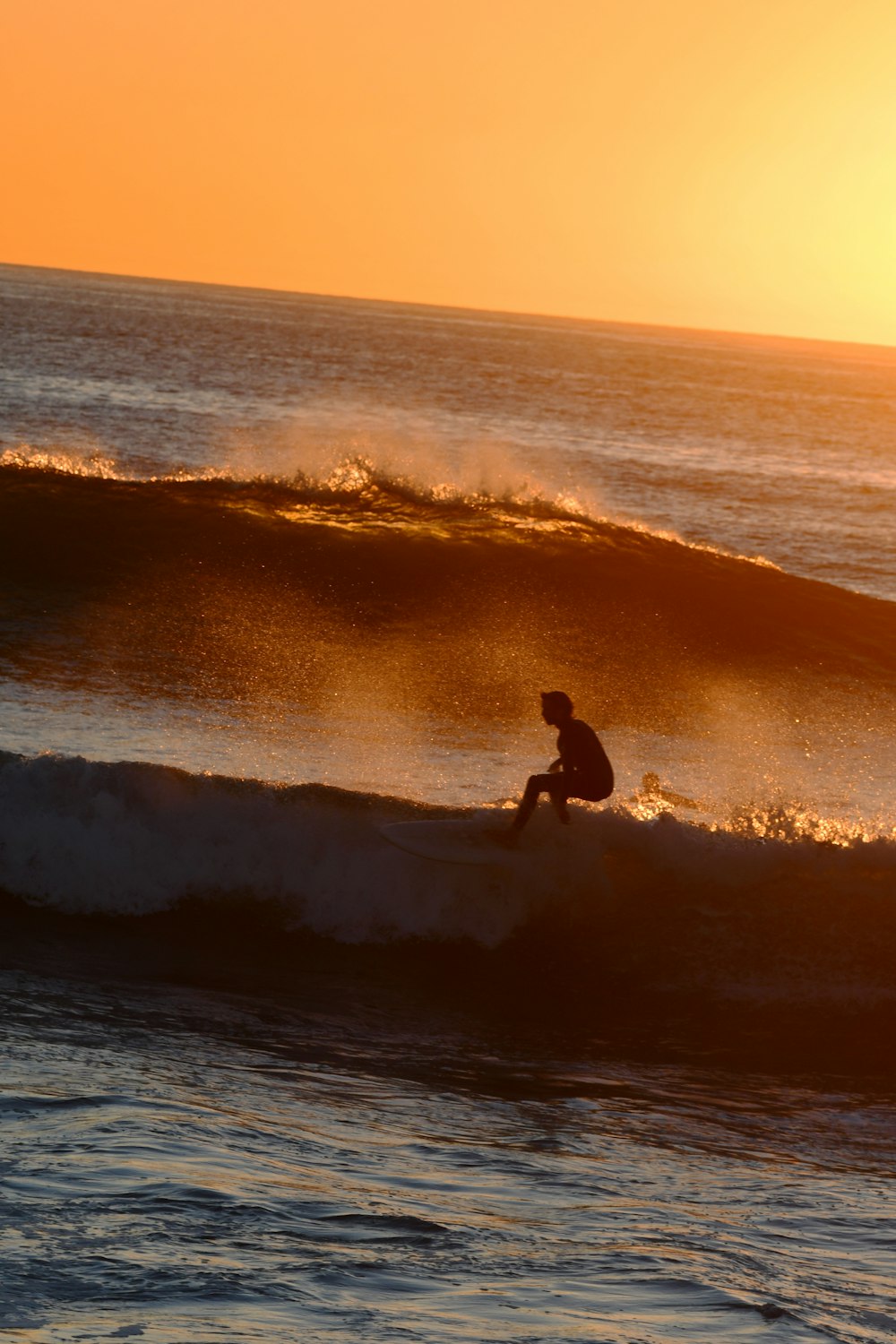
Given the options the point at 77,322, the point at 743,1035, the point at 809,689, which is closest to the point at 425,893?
the point at 743,1035

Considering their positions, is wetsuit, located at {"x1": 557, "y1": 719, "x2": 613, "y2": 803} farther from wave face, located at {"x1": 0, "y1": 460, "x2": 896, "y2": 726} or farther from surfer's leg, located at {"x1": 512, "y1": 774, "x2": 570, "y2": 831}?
wave face, located at {"x1": 0, "y1": 460, "x2": 896, "y2": 726}

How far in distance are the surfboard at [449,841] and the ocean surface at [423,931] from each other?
0.17 m

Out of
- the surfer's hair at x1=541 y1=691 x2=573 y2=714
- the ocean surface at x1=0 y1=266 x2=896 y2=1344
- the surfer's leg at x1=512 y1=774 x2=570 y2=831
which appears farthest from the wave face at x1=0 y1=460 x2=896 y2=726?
the surfer's hair at x1=541 y1=691 x2=573 y2=714

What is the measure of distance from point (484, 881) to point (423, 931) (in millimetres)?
558

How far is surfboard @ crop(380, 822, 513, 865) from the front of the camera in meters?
10.7

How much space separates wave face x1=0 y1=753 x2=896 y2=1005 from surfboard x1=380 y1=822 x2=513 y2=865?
6.6 inches

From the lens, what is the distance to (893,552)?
117 feet

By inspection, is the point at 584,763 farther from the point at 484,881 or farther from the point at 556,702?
the point at 484,881

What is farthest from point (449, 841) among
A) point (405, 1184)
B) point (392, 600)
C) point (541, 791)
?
point (392, 600)

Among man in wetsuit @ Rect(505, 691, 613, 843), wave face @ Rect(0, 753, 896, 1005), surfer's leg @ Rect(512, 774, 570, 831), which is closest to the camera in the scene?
man in wetsuit @ Rect(505, 691, 613, 843)

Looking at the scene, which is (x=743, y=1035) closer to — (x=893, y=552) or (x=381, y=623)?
(x=381, y=623)

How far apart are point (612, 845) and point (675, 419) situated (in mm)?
68673

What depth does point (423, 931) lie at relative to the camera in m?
10.7

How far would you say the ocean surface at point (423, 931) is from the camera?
5770 mm
